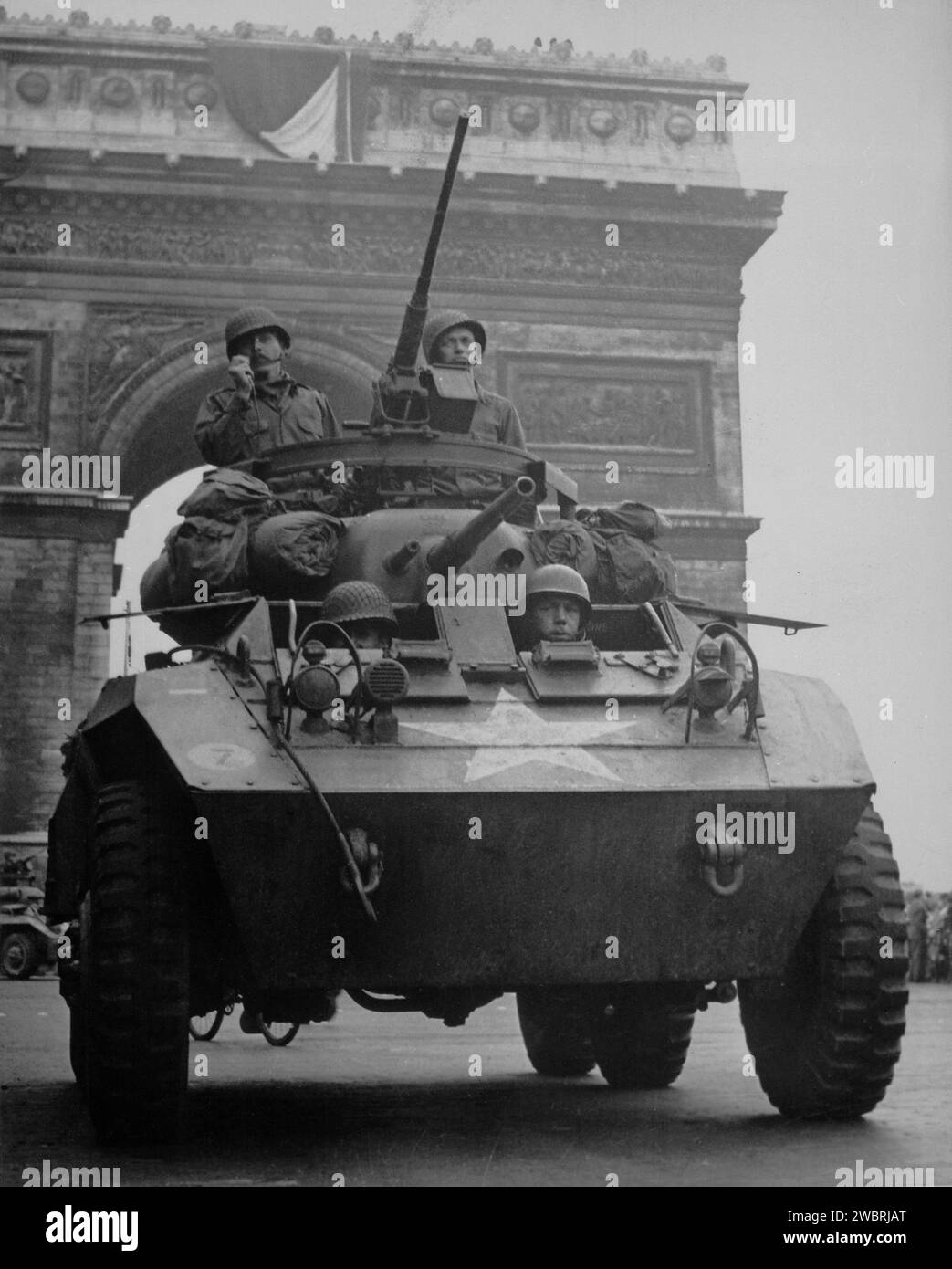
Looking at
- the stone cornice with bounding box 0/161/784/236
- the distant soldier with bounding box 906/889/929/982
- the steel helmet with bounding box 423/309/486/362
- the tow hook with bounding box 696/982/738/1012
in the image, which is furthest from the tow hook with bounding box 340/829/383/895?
the stone cornice with bounding box 0/161/784/236

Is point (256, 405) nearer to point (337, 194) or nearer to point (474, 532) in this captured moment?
point (474, 532)

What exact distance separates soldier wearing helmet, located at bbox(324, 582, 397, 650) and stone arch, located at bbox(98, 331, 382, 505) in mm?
17414

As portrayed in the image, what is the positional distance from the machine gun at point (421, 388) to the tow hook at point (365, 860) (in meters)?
3.02

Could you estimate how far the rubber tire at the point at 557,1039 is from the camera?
9.76 meters

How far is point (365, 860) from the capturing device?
6496mm

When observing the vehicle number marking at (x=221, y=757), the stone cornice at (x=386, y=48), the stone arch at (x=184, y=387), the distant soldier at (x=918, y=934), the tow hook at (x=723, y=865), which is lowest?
the distant soldier at (x=918, y=934)

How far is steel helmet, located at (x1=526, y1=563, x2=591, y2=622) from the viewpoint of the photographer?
7.73 metres

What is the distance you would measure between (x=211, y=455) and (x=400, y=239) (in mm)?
16253

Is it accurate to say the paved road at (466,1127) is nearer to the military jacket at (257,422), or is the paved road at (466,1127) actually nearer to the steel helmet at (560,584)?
the steel helmet at (560,584)

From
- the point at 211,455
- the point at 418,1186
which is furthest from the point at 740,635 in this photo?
the point at 211,455

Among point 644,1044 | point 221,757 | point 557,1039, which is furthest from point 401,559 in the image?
point 557,1039

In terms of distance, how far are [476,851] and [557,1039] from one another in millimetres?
3462

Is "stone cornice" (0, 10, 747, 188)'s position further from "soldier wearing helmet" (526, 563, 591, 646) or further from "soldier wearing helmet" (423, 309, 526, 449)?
"soldier wearing helmet" (526, 563, 591, 646)

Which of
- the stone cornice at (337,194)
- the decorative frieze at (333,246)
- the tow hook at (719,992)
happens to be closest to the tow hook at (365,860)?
the tow hook at (719,992)
